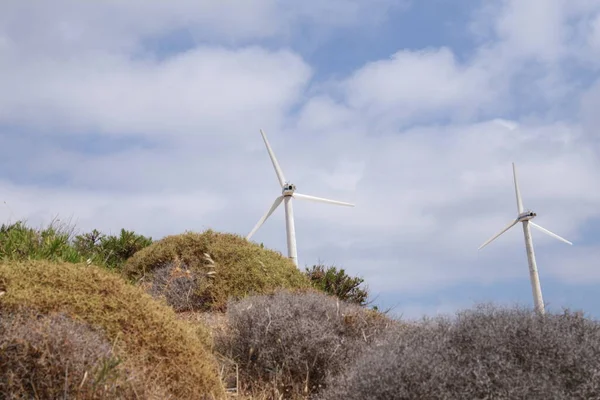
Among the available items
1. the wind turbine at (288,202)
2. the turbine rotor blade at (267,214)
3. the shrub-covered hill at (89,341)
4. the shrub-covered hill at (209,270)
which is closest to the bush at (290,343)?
the shrub-covered hill at (89,341)

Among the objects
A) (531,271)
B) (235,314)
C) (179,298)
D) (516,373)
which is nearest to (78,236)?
(179,298)

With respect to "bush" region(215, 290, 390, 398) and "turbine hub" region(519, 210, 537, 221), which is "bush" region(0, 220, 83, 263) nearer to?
"bush" region(215, 290, 390, 398)

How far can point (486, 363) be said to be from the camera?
7383 millimetres

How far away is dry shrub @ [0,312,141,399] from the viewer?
6.25m

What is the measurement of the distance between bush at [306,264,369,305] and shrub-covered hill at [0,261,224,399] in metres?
9.85

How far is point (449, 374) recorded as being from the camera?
283 inches

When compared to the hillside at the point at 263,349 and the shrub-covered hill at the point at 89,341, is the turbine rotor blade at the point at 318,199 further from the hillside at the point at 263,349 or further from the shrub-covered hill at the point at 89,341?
the shrub-covered hill at the point at 89,341

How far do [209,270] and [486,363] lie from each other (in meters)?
8.62

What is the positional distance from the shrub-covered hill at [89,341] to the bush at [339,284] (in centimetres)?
985

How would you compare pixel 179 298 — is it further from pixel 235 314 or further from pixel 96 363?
pixel 96 363

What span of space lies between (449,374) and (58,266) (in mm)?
4557

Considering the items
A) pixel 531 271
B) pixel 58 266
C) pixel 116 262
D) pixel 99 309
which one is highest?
pixel 531 271

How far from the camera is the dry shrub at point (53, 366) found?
6.25m

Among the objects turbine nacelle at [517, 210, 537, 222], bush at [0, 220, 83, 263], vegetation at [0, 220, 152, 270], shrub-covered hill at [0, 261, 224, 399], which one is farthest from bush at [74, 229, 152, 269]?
turbine nacelle at [517, 210, 537, 222]
